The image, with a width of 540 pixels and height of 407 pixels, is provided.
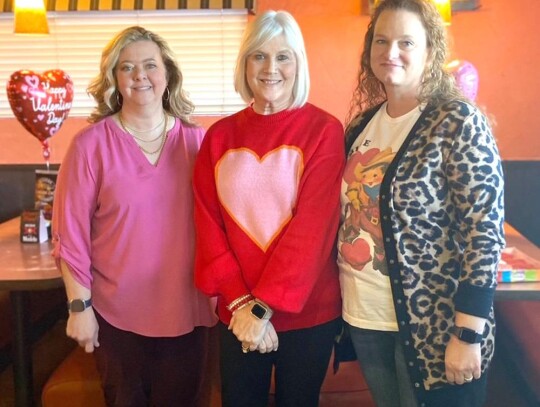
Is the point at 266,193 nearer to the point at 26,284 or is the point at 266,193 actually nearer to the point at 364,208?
the point at 364,208

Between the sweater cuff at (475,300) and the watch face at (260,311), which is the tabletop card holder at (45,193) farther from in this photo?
the sweater cuff at (475,300)

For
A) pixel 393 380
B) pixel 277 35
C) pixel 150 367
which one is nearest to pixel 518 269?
pixel 393 380

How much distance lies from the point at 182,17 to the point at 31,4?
30.2 inches

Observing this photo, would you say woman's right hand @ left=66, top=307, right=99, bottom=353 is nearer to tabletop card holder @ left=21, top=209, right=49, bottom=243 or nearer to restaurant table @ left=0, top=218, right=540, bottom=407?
restaurant table @ left=0, top=218, right=540, bottom=407

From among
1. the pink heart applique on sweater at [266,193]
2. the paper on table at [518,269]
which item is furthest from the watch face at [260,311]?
the paper on table at [518,269]

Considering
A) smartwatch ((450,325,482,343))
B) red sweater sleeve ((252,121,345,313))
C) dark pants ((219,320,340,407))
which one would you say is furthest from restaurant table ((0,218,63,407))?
smartwatch ((450,325,482,343))

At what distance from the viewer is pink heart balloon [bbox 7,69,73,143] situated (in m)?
2.31

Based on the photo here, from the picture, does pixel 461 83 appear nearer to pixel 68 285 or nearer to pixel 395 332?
pixel 395 332

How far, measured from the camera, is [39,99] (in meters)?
2.34

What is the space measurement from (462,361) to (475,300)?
0.44 ft

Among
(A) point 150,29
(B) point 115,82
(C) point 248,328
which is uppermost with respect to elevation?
(A) point 150,29

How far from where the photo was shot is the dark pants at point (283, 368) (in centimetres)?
145

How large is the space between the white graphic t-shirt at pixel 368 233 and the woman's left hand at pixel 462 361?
0.44 ft

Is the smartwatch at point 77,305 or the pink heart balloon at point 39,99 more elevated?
the pink heart balloon at point 39,99
